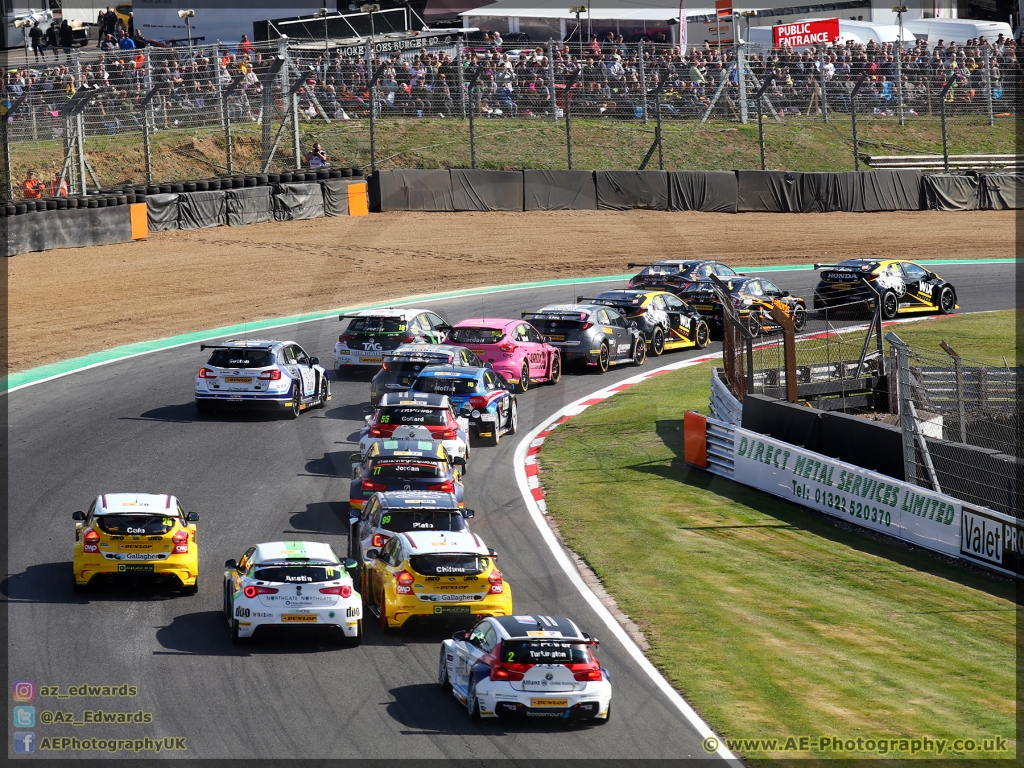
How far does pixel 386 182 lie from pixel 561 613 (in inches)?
1107

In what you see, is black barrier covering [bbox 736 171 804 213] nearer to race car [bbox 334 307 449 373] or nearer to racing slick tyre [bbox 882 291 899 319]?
racing slick tyre [bbox 882 291 899 319]

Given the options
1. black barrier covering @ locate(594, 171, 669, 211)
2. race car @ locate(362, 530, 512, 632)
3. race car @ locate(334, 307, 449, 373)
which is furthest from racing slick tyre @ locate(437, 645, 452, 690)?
black barrier covering @ locate(594, 171, 669, 211)

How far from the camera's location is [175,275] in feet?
115

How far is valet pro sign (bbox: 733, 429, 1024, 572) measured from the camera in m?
16.9

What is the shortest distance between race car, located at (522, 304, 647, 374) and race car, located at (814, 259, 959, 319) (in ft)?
19.6

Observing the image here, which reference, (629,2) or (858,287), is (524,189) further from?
(629,2)

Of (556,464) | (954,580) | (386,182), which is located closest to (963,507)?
(954,580)

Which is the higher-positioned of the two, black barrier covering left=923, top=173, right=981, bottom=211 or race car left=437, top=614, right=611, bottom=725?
black barrier covering left=923, top=173, right=981, bottom=211

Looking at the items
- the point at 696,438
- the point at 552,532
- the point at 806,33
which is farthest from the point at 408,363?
the point at 806,33

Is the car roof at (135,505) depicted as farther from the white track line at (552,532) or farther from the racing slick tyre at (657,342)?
the racing slick tyre at (657,342)

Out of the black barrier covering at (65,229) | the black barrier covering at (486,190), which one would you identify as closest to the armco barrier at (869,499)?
the black barrier covering at (65,229)

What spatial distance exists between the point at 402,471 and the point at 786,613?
6.01m

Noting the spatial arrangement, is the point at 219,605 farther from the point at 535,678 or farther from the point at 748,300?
the point at 748,300

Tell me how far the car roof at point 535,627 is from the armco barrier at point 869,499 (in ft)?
22.4
